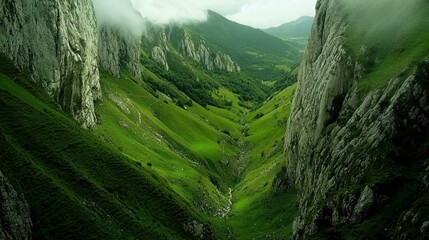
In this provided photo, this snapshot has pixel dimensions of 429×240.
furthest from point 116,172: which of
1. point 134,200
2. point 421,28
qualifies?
point 421,28

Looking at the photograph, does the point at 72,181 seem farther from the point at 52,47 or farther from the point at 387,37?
the point at 387,37

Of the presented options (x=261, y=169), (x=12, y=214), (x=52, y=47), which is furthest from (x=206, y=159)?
(x=12, y=214)

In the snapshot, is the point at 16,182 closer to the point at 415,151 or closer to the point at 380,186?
the point at 380,186

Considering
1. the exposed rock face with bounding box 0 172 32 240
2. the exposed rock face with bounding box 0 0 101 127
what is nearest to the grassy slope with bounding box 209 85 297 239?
the exposed rock face with bounding box 0 172 32 240

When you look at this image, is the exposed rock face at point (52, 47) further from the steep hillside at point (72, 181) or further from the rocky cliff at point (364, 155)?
the rocky cliff at point (364, 155)

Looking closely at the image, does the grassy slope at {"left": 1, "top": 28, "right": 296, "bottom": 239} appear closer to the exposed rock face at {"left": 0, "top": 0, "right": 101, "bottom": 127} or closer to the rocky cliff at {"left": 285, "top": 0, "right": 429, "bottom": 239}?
the exposed rock face at {"left": 0, "top": 0, "right": 101, "bottom": 127}
